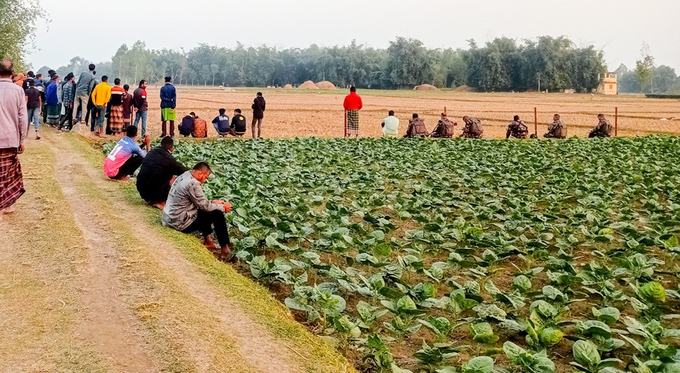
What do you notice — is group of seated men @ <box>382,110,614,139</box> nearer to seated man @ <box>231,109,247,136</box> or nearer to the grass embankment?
seated man @ <box>231,109,247,136</box>

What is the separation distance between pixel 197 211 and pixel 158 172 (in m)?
1.50

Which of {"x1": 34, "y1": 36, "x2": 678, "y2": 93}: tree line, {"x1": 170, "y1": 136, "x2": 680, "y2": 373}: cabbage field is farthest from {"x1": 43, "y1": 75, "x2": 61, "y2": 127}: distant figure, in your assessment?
{"x1": 34, "y1": 36, "x2": 678, "y2": 93}: tree line

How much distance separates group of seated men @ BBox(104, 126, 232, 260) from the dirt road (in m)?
0.21

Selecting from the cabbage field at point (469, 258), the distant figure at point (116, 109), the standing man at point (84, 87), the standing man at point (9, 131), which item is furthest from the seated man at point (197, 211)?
the standing man at point (84, 87)

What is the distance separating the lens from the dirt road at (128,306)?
4.31m

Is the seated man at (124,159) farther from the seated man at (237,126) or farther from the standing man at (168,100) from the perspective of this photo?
the seated man at (237,126)

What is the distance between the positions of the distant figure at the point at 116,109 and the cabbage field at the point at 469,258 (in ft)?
17.1

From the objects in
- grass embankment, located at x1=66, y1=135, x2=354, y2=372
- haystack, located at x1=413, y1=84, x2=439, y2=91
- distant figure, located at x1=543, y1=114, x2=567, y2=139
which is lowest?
grass embankment, located at x1=66, y1=135, x2=354, y2=372

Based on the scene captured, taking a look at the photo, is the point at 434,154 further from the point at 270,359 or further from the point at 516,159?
the point at 270,359

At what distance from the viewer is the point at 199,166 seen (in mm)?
7504

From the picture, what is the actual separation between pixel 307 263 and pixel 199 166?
198cm

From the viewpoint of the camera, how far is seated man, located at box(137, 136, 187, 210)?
29.3ft

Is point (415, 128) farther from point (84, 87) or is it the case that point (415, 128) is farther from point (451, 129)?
point (84, 87)

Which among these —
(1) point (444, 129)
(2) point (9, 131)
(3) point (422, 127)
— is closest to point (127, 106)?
(3) point (422, 127)
